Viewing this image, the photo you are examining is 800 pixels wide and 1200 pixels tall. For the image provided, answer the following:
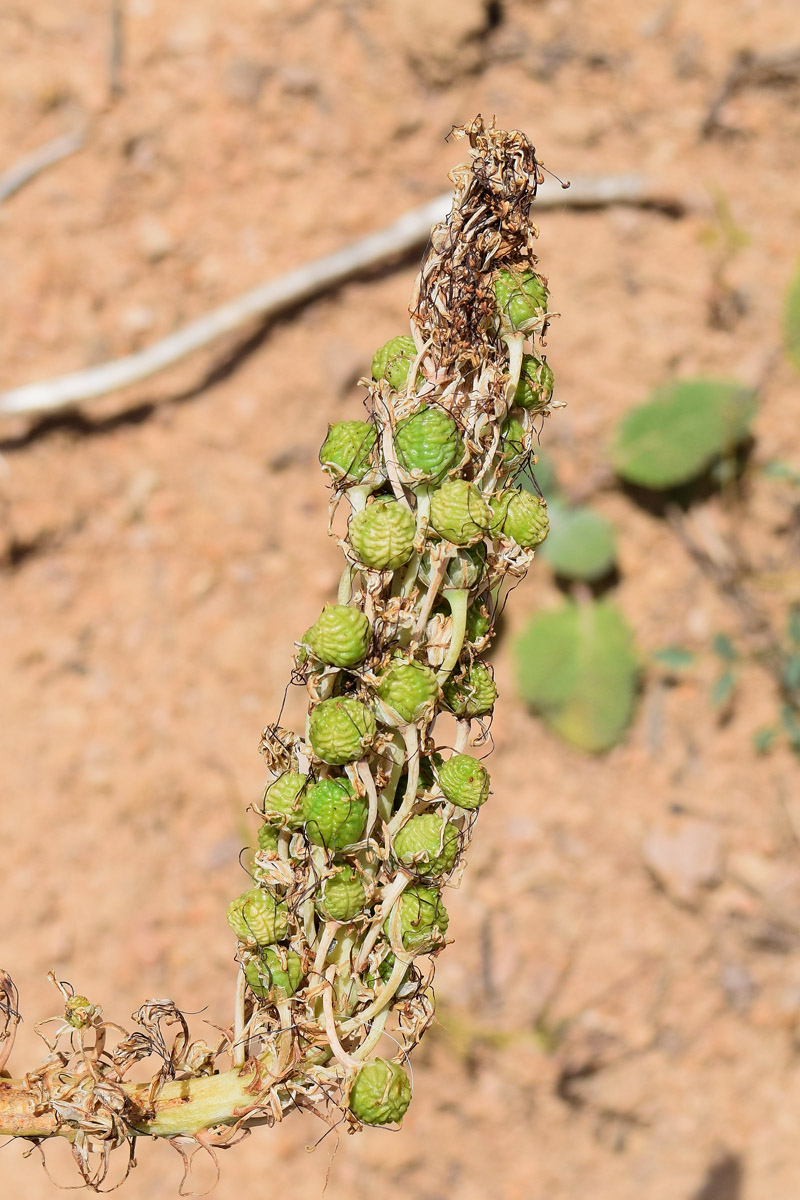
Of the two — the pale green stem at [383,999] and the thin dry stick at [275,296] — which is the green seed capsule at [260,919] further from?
the thin dry stick at [275,296]

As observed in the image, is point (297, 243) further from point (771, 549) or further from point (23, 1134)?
point (23, 1134)

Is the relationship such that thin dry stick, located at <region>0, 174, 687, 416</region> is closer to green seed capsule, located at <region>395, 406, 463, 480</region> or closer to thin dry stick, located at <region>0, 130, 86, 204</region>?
thin dry stick, located at <region>0, 130, 86, 204</region>

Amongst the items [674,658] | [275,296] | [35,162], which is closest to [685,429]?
[674,658]

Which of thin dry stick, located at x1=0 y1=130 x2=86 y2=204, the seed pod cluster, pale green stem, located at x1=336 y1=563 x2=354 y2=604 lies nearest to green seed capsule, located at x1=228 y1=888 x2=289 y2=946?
the seed pod cluster

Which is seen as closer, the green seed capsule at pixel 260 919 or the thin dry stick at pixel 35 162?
the green seed capsule at pixel 260 919

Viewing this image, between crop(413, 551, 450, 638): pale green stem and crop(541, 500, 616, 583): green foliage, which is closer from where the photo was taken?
crop(413, 551, 450, 638): pale green stem

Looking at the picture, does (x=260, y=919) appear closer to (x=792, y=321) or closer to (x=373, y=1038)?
(x=373, y=1038)

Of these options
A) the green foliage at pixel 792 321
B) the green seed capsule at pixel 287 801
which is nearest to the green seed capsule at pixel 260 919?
the green seed capsule at pixel 287 801
